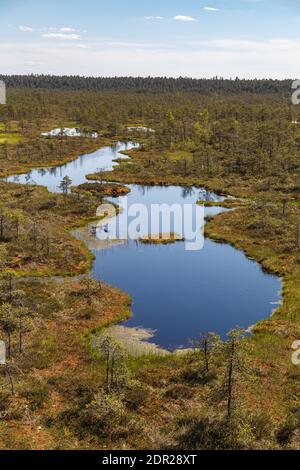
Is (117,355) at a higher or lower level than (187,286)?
higher

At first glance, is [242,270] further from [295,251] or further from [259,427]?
[259,427]

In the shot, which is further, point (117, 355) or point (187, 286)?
point (187, 286)

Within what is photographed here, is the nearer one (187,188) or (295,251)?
(295,251)

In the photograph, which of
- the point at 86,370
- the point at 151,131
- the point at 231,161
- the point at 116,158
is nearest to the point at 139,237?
the point at 86,370

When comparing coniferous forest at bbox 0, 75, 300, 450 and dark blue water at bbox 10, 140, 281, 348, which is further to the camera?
dark blue water at bbox 10, 140, 281, 348

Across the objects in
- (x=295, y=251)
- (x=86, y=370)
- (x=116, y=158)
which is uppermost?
(x=116, y=158)

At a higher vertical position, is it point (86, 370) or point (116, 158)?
point (116, 158)

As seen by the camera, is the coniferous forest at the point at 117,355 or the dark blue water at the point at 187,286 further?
the dark blue water at the point at 187,286
